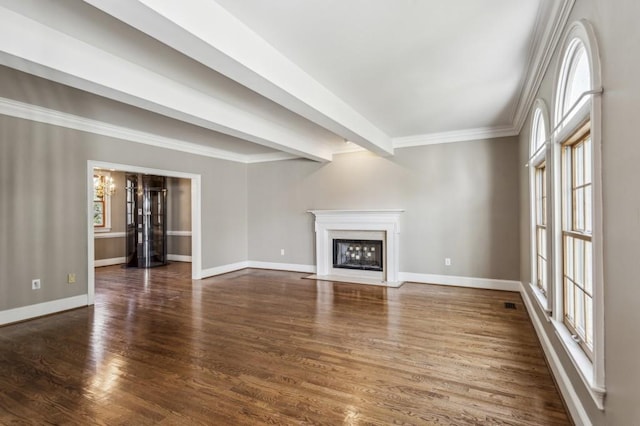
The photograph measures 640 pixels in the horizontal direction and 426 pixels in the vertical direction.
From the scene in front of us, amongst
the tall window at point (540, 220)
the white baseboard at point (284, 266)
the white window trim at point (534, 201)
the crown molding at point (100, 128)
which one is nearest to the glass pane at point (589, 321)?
the white window trim at point (534, 201)

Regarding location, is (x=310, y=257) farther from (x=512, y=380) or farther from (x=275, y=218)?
(x=512, y=380)

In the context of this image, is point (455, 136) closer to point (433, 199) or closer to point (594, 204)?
point (433, 199)

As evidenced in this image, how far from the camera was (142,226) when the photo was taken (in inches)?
317

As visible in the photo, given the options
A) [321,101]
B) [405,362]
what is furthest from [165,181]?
[405,362]

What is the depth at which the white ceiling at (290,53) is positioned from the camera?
213cm

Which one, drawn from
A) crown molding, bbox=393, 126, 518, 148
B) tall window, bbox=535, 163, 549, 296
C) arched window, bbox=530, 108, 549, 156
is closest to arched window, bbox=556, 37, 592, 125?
arched window, bbox=530, 108, 549, 156

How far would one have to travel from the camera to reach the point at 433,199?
18.6ft

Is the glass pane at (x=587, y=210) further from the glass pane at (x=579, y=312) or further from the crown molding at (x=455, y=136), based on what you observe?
the crown molding at (x=455, y=136)

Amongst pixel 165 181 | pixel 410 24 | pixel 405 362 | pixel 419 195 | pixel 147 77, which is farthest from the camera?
pixel 165 181

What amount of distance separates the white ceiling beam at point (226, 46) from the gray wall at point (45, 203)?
3319mm

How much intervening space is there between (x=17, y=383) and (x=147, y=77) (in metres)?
2.76

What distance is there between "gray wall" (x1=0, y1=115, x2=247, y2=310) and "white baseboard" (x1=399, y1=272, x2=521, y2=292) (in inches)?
198

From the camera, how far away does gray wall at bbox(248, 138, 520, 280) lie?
522 cm

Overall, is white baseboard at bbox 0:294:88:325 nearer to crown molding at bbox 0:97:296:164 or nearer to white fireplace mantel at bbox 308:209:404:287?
crown molding at bbox 0:97:296:164
